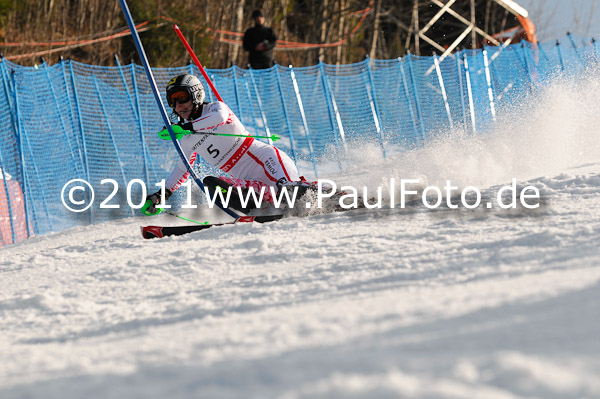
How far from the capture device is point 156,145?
32.6 feet

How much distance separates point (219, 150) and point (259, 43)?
6664 mm

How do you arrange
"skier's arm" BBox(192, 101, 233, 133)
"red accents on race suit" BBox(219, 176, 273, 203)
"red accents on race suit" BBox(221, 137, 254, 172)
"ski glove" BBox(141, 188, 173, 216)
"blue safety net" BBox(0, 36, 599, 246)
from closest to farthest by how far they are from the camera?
"skier's arm" BBox(192, 101, 233, 133) < "ski glove" BBox(141, 188, 173, 216) < "red accents on race suit" BBox(219, 176, 273, 203) < "red accents on race suit" BBox(221, 137, 254, 172) < "blue safety net" BBox(0, 36, 599, 246)

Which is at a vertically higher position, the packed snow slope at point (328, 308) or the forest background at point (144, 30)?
the forest background at point (144, 30)

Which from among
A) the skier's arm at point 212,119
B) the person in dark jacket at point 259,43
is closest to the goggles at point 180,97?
the skier's arm at point 212,119

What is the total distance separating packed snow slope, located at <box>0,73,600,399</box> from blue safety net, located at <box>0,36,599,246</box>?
3276mm

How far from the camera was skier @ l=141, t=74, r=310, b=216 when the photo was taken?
6.01 metres

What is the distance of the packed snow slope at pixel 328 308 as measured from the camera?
208 centimetres

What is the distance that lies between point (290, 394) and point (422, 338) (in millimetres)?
566

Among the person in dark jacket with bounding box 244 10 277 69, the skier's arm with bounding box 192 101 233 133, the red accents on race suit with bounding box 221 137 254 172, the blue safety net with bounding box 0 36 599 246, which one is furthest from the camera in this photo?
the person in dark jacket with bounding box 244 10 277 69

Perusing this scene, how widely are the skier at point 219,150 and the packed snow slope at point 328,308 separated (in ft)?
2.29

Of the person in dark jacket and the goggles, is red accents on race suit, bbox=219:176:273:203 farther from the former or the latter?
the person in dark jacket

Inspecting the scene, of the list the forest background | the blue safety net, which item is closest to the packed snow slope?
the blue safety net

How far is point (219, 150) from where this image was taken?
6.41 metres

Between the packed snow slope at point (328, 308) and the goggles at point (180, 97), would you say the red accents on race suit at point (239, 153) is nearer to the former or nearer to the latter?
the goggles at point (180, 97)
